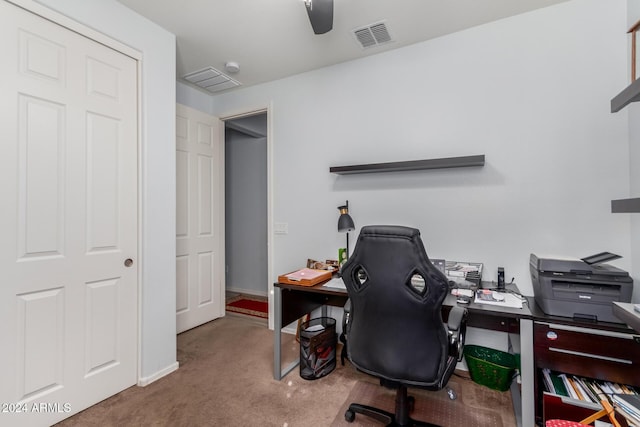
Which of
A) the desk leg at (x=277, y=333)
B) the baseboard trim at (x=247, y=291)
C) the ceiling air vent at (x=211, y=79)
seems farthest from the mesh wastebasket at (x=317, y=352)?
the ceiling air vent at (x=211, y=79)

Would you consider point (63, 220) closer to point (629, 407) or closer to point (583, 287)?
point (629, 407)

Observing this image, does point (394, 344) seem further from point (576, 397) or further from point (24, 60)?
point (24, 60)

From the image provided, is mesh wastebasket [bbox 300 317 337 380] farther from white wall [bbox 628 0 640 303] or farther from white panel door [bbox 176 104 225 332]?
white wall [bbox 628 0 640 303]

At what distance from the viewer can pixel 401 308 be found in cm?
140

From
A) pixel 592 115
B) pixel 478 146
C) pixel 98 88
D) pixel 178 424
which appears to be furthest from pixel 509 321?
pixel 98 88

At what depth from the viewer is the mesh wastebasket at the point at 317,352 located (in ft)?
7.26

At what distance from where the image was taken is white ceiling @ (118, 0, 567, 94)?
204 centimetres

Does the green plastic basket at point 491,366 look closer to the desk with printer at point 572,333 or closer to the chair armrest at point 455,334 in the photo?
the desk with printer at point 572,333

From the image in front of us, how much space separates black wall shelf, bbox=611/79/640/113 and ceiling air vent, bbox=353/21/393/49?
1.68 meters

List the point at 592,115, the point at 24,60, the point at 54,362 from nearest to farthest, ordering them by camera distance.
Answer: the point at 24,60
the point at 54,362
the point at 592,115

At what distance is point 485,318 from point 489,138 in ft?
4.30

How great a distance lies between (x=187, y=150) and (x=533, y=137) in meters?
3.16

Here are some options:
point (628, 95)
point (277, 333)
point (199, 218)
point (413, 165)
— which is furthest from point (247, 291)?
point (628, 95)

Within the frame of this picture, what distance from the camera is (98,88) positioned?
196 centimetres
